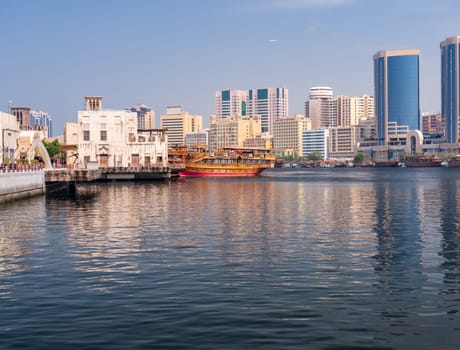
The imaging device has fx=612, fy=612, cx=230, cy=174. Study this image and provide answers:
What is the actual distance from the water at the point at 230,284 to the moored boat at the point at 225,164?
105 meters

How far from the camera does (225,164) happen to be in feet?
499

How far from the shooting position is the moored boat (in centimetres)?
14875

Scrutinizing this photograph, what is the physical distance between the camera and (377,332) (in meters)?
16.4

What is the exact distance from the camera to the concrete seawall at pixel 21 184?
204 ft

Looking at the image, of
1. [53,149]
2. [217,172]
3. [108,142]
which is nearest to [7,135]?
[108,142]

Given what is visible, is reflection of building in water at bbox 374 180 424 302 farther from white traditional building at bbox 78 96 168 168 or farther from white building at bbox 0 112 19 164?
white traditional building at bbox 78 96 168 168

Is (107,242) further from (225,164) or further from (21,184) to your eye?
(225,164)

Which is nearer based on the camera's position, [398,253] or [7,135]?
[398,253]

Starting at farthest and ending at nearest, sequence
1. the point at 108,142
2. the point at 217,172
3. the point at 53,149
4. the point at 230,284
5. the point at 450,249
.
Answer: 1. the point at 217,172
2. the point at 53,149
3. the point at 108,142
4. the point at 450,249
5. the point at 230,284

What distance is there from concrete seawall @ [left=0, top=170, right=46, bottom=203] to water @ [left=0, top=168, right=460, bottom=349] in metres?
21.4

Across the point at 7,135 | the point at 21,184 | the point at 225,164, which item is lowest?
the point at 21,184

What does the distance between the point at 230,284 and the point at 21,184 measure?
52.5 metres

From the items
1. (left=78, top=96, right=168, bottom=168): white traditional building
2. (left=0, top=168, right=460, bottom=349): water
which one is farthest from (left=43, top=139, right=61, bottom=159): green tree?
Result: (left=0, top=168, right=460, bottom=349): water

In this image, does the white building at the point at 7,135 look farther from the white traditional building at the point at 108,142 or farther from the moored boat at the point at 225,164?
the moored boat at the point at 225,164
